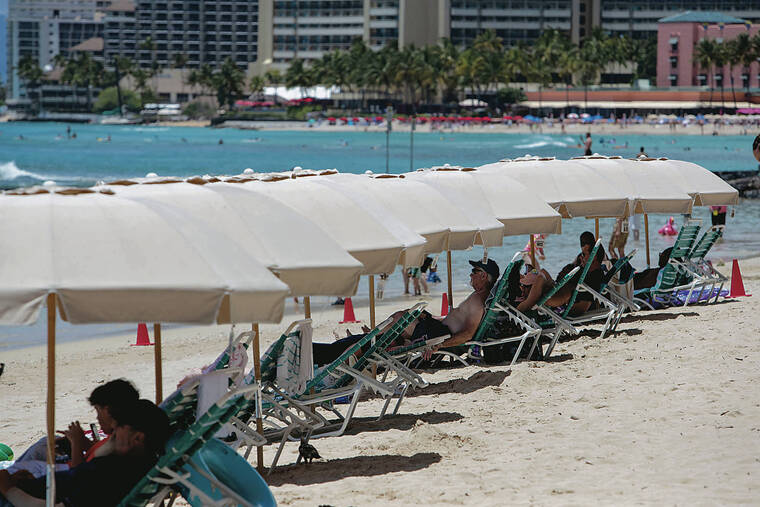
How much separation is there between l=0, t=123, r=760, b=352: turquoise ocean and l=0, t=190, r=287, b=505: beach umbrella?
8837mm

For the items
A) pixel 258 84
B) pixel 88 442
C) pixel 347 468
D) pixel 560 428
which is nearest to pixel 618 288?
→ pixel 560 428

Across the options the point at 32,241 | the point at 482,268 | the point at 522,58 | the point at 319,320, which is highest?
the point at 522,58

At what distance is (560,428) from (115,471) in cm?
320

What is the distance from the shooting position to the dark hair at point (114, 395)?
464 centimetres

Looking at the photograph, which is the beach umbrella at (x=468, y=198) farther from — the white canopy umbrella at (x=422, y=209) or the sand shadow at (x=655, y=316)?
the sand shadow at (x=655, y=316)

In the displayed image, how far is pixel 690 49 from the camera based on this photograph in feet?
434

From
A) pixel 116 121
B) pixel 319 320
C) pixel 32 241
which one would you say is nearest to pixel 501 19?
pixel 116 121

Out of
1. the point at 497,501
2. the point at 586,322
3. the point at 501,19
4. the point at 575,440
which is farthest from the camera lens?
the point at 501,19

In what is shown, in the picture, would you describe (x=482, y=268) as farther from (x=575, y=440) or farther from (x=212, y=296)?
(x=212, y=296)

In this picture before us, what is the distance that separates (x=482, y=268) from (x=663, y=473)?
3735mm

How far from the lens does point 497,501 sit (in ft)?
17.9

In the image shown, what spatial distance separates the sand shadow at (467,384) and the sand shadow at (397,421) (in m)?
0.78

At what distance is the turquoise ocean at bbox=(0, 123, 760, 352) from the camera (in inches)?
876

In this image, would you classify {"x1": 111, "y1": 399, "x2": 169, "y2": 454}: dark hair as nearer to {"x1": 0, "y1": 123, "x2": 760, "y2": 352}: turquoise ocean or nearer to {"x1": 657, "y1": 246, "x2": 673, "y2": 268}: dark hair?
{"x1": 0, "y1": 123, "x2": 760, "y2": 352}: turquoise ocean
